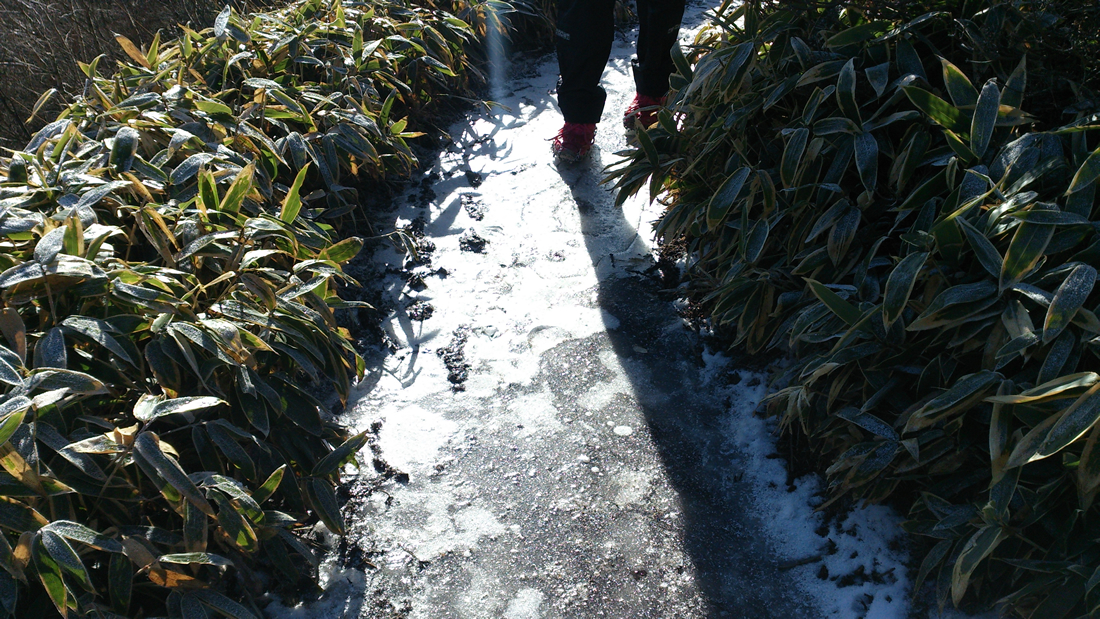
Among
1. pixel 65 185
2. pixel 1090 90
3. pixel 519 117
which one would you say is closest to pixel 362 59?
pixel 519 117

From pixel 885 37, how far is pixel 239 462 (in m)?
1.70

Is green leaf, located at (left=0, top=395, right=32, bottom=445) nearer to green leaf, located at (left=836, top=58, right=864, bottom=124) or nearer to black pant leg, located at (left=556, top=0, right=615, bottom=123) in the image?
green leaf, located at (left=836, top=58, right=864, bottom=124)

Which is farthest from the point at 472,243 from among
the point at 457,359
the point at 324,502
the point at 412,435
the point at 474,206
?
the point at 324,502

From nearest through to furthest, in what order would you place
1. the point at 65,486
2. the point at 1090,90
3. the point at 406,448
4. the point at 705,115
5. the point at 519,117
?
the point at 65,486
the point at 1090,90
the point at 406,448
the point at 705,115
the point at 519,117

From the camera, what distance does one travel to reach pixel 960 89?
1.47m

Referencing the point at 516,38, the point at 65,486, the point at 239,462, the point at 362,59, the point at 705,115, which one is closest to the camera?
the point at 65,486

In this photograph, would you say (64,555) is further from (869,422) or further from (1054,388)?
(1054,388)

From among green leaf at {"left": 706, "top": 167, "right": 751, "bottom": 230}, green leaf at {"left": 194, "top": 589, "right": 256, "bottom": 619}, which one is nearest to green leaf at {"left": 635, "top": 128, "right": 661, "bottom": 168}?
green leaf at {"left": 706, "top": 167, "right": 751, "bottom": 230}

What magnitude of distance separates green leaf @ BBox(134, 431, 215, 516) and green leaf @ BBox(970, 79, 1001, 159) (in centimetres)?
158

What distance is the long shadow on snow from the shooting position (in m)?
1.51

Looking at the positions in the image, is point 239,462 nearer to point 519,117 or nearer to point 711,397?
point 711,397

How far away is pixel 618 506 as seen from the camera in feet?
5.58

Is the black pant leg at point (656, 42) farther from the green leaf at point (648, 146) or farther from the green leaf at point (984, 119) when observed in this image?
the green leaf at point (984, 119)

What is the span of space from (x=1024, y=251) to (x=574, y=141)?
1934 millimetres
